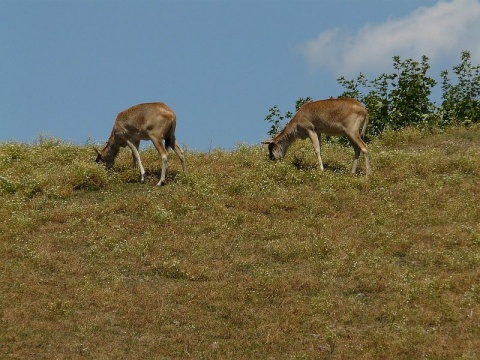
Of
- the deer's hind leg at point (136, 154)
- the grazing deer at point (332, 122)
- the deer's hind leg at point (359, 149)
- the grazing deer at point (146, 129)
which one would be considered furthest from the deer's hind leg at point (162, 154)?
the deer's hind leg at point (359, 149)

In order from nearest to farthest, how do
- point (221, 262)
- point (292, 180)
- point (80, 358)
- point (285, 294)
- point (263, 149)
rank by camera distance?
point (80, 358)
point (285, 294)
point (221, 262)
point (292, 180)
point (263, 149)

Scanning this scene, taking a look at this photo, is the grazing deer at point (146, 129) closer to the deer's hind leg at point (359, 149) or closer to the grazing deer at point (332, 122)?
the grazing deer at point (332, 122)

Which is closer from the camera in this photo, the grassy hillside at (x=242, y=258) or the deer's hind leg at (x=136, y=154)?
the grassy hillside at (x=242, y=258)

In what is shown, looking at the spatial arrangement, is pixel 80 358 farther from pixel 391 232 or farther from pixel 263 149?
pixel 263 149

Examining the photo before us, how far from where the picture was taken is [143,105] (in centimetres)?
2241

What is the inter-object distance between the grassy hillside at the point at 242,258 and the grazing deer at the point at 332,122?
0.85 m

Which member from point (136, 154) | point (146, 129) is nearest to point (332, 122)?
point (146, 129)

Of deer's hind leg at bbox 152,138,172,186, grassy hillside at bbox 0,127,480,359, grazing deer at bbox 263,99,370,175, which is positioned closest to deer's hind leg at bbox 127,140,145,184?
grassy hillside at bbox 0,127,480,359

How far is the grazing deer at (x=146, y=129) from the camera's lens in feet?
71.8

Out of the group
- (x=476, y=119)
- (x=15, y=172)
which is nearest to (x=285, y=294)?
(x=15, y=172)

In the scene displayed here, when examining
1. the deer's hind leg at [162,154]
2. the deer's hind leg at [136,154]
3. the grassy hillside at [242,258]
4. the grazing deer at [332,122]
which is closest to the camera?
the grassy hillside at [242,258]

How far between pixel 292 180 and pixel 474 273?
731cm

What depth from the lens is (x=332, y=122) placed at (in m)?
22.8

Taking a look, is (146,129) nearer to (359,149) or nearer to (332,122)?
(332,122)
